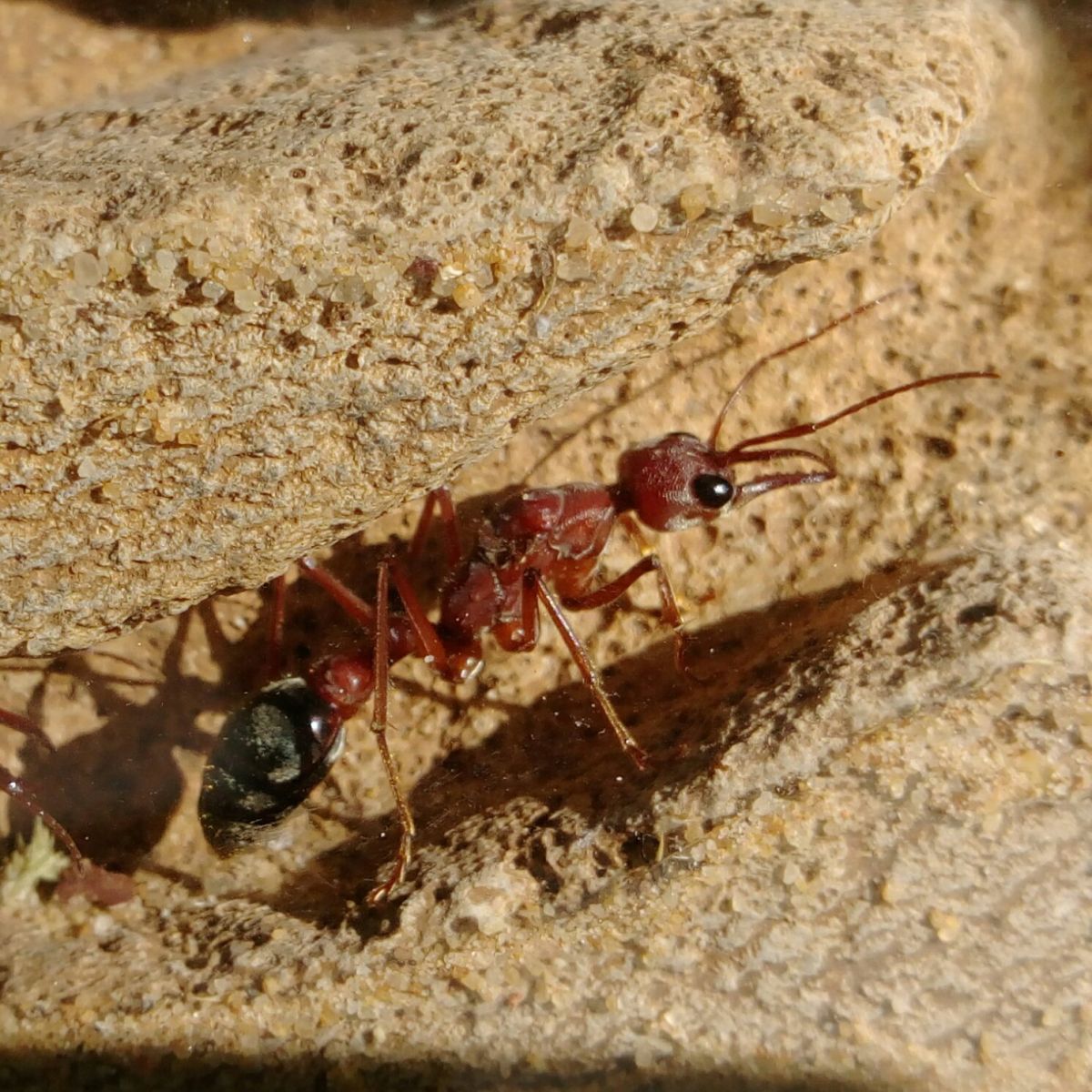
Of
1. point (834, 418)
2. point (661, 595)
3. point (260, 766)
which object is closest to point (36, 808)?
point (260, 766)

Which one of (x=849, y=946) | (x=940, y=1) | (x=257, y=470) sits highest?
(x=940, y=1)

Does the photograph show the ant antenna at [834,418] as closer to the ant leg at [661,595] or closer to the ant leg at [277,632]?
the ant leg at [661,595]

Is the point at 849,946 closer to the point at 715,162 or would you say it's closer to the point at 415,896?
the point at 415,896

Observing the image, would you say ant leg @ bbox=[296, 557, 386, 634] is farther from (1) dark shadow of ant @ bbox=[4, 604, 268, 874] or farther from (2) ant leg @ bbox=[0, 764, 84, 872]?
(2) ant leg @ bbox=[0, 764, 84, 872]

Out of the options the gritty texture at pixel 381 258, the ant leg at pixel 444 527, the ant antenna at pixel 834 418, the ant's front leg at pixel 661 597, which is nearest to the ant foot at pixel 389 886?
the gritty texture at pixel 381 258

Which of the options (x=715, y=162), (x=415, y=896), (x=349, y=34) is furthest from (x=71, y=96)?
(x=415, y=896)

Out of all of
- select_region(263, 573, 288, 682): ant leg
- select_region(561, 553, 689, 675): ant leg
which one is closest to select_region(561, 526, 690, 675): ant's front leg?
select_region(561, 553, 689, 675): ant leg

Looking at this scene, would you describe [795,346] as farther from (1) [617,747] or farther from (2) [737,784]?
(2) [737,784]
